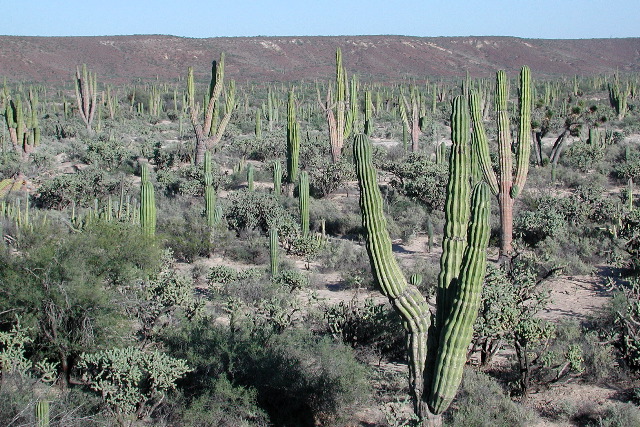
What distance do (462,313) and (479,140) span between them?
761cm

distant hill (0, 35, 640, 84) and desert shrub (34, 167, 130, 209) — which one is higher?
distant hill (0, 35, 640, 84)

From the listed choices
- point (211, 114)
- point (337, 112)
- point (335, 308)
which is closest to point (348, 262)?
point (335, 308)

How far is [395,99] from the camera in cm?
4731

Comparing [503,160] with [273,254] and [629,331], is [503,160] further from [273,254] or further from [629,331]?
[629,331]

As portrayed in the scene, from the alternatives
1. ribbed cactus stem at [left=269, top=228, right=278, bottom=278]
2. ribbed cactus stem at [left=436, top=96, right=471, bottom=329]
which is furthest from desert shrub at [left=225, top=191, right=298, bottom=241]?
ribbed cactus stem at [left=436, top=96, right=471, bottom=329]

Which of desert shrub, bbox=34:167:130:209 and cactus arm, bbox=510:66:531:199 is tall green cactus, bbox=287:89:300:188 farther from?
cactus arm, bbox=510:66:531:199

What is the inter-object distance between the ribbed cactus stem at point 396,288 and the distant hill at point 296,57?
68.9 metres

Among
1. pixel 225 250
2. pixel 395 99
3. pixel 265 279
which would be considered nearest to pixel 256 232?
pixel 225 250

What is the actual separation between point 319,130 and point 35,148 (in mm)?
14852

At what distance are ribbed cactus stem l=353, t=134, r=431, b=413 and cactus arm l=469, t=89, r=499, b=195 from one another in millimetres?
6917

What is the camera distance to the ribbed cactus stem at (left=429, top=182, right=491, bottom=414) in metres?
5.35

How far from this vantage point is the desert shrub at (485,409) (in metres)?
6.21

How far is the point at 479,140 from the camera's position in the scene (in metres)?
12.4

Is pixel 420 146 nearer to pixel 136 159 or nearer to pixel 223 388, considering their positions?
pixel 136 159
